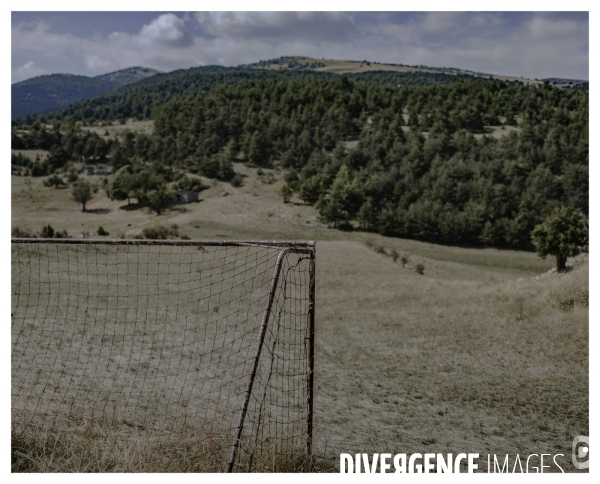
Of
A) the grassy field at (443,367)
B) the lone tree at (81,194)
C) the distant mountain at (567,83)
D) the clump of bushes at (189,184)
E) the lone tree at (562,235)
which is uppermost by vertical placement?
the distant mountain at (567,83)

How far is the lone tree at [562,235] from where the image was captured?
19562 millimetres

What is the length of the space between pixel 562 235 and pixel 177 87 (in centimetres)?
12314

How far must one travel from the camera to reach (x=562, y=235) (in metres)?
19.5

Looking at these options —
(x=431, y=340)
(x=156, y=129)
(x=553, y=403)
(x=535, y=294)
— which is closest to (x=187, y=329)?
(x=431, y=340)

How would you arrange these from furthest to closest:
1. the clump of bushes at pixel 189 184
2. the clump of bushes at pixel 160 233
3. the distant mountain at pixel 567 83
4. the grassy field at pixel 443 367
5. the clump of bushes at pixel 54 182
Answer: the distant mountain at pixel 567 83 → the clump of bushes at pixel 54 182 → the clump of bushes at pixel 189 184 → the clump of bushes at pixel 160 233 → the grassy field at pixel 443 367

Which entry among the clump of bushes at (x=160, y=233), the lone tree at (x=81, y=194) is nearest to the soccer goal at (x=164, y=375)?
the clump of bushes at (x=160, y=233)

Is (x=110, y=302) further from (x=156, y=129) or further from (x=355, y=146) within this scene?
(x=156, y=129)

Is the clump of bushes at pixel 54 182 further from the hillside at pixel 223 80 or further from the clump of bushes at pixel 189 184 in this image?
the hillside at pixel 223 80

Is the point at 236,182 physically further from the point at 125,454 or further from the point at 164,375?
the point at 125,454

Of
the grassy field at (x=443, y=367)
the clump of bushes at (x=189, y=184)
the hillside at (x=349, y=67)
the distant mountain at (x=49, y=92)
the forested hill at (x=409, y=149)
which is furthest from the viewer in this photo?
the hillside at (x=349, y=67)

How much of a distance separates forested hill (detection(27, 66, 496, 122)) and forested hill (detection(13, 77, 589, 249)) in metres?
22.9

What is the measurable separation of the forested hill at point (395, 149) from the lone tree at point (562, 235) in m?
26.8

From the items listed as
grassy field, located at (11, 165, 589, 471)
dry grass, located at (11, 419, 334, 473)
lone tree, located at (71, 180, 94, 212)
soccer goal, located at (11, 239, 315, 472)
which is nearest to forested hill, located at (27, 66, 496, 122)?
lone tree, located at (71, 180, 94, 212)

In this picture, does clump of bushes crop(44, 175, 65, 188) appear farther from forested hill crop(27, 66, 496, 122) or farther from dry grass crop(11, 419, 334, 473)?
dry grass crop(11, 419, 334, 473)
